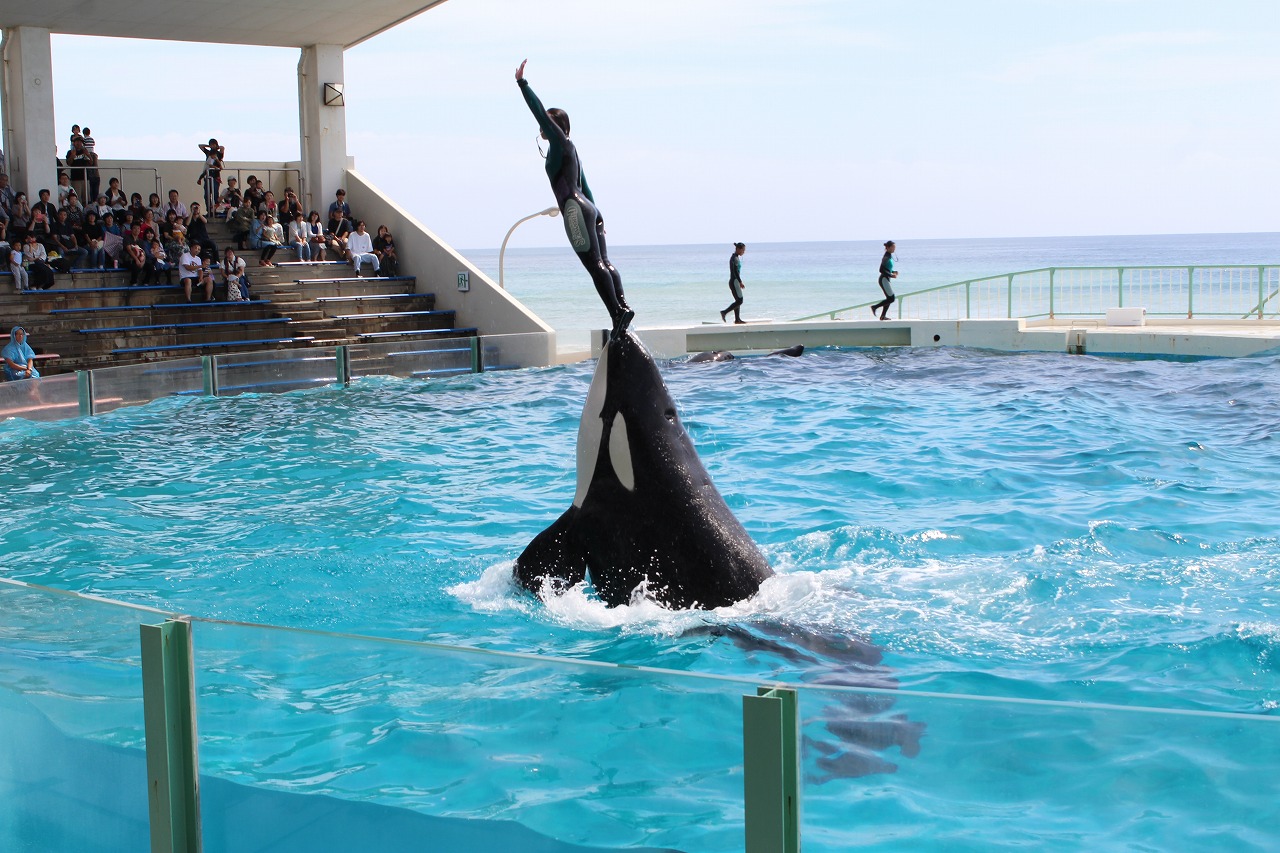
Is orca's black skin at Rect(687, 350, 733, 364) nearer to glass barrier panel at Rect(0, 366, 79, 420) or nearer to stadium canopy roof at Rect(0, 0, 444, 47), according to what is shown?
glass barrier panel at Rect(0, 366, 79, 420)

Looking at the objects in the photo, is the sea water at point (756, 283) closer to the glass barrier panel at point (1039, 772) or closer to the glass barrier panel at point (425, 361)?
the glass barrier panel at point (425, 361)

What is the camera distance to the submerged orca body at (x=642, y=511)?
4.91 meters

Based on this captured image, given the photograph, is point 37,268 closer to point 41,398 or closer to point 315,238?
point 315,238

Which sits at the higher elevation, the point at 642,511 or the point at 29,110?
the point at 29,110

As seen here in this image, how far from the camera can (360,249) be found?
2216cm

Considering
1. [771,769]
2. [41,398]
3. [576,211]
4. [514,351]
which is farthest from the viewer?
[514,351]

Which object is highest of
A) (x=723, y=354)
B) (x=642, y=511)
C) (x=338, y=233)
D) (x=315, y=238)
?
(x=338, y=233)

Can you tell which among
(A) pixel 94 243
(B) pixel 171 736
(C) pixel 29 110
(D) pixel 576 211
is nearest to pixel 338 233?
(A) pixel 94 243

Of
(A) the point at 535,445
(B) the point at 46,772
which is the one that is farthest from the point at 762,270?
(B) the point at 46,772

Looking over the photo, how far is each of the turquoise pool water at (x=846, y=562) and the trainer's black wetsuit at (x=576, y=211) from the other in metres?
1.32

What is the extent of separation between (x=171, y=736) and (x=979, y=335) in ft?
55.0

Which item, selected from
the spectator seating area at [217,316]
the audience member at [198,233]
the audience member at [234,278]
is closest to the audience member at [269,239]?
the spectator seating area at [217,316]

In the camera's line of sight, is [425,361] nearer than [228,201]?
Yes

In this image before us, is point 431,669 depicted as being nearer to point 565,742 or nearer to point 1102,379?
point 565,742
